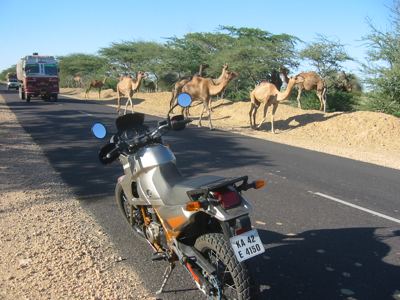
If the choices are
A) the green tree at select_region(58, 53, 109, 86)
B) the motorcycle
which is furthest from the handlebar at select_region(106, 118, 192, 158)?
the green tree at select_region(58, 53, 109, 86)

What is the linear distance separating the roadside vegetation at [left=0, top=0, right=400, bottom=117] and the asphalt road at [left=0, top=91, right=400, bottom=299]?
849 centimetres

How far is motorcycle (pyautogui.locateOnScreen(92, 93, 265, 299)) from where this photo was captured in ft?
11.3

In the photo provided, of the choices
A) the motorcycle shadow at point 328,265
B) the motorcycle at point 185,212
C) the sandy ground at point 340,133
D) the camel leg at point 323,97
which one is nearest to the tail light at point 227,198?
the motorcycle at point 185,212

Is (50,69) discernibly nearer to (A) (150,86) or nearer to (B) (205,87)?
(B) (205,87)

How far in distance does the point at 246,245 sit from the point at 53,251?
8.29 ft

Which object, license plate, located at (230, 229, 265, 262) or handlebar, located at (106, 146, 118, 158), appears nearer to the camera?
license plate, located at (230, 229, 265, 262)

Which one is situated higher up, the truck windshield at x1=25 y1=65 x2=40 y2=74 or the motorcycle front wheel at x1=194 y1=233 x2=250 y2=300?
the truck windshield at x1=25 y1=65 x2=40 y2=74

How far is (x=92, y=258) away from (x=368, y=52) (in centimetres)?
1864

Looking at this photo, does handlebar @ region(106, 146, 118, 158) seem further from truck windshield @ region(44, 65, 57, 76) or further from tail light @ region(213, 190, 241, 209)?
truck windshield @ region(44, 65, 57, 76)

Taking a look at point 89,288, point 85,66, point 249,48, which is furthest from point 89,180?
point 85,66

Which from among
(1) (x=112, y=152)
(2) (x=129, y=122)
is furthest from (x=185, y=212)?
(2) (x=129, y=122)

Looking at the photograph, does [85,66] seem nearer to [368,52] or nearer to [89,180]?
[368,52]

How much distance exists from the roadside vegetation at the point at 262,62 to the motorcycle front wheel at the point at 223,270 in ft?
57.4

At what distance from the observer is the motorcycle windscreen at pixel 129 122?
15.8ft
